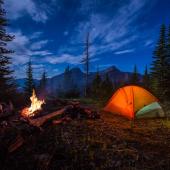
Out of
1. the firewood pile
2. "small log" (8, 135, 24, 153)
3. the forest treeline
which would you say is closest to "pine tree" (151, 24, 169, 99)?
the forest treeline

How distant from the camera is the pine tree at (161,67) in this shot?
31.0 metres

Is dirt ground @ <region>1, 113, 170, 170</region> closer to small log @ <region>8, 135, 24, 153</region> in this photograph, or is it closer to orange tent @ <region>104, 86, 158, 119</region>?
small log @ <region>8, 135, 24, 153</region>

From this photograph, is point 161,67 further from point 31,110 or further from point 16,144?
point 16,144

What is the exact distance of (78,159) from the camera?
240 inches

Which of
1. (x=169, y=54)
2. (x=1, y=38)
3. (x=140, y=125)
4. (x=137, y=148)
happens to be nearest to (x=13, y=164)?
(x=137, y=148)

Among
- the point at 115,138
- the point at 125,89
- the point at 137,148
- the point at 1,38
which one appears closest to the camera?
the point at 137,148

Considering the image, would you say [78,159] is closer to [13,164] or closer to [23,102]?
[13,164]

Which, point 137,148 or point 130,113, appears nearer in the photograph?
point 137,148

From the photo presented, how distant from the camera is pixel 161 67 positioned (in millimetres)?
31750

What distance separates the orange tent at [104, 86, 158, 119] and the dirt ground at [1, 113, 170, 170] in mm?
2004

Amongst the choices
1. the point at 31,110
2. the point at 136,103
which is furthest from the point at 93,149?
the point at 31,110

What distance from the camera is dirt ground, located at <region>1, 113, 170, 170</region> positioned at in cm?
585

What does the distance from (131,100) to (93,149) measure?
604cm

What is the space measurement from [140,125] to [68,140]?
4976mm
